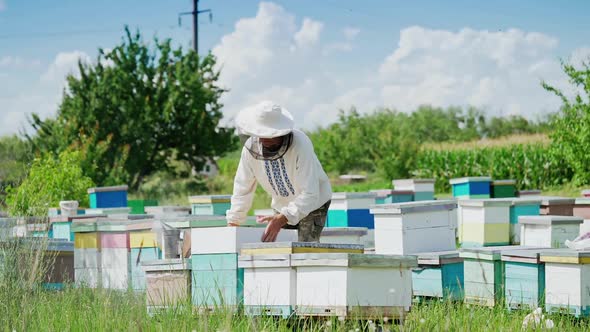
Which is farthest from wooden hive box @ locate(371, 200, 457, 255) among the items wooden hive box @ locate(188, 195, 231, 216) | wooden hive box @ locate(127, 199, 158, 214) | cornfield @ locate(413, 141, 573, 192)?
cornfield @ locate(413, 141, 573, 192)

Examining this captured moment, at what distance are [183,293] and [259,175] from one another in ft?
3.21

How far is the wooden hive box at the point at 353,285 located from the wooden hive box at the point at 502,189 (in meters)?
10.9

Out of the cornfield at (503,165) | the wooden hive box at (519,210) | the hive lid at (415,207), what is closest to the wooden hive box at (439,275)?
the hive lid at (415,207)

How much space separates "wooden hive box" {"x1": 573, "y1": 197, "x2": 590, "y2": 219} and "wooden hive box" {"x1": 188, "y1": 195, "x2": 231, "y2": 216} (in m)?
4.81

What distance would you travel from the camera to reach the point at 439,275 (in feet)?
22.2

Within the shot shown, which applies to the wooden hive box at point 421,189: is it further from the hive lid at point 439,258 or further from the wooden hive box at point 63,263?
the wooden hive box at point 63,263

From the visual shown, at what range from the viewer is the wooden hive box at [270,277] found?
4.60 m

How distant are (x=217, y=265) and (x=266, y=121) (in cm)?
96

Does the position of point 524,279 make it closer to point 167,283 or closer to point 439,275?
point 439,275

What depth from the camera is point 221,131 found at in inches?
1104

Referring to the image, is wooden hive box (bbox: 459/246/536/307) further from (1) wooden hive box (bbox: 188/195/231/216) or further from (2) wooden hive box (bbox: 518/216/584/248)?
(1) wooden hive box (bbox: 188/195/231/216)

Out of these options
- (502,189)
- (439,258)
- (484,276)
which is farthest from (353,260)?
(502,189)

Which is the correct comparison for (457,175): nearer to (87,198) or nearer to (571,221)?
(87,198)

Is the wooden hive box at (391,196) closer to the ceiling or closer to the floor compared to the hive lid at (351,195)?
closer to the floor
